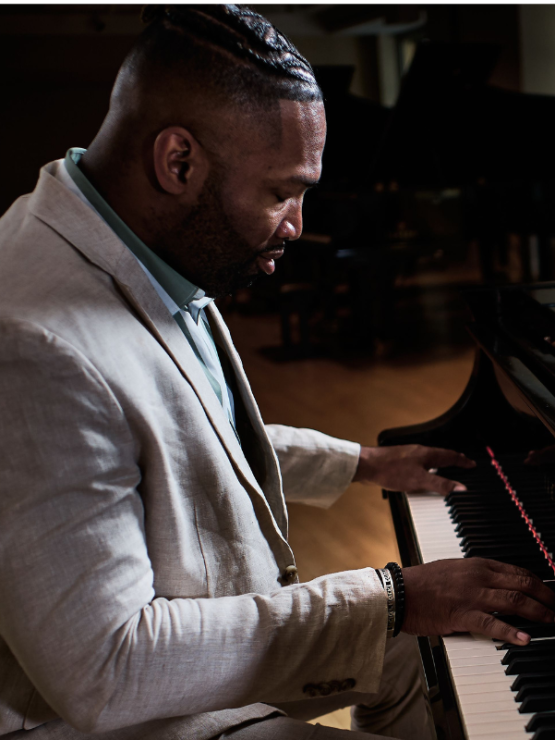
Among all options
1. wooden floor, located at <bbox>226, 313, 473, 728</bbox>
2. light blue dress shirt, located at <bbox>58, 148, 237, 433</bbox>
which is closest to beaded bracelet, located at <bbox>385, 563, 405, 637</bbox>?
light blue dress shirt, located at <bbox>58, 148, 237, 433</bbox>

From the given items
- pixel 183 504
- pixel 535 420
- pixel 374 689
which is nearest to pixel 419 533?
pixel 535 420

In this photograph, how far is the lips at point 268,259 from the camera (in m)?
1.10

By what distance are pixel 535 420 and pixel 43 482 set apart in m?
0.92

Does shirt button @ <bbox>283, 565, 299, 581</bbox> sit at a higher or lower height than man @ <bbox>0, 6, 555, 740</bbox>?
lower

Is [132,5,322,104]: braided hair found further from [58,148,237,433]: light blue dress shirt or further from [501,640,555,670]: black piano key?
[501,640,555,670]: black piano key

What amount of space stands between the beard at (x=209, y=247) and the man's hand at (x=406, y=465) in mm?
614

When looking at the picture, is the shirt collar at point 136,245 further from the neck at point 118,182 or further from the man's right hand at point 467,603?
the man's right hand at point 467,603

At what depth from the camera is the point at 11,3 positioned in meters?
9.23

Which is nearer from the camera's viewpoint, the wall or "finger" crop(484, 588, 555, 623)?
"finger" crop(484, 588, 555, 623)

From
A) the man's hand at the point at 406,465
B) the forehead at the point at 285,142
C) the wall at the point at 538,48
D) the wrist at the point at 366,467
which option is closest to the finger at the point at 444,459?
the man's hand at the point at 406,465

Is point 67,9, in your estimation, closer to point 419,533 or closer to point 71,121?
point 71,121

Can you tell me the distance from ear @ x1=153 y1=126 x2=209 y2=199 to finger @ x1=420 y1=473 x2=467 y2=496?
0.83 meters

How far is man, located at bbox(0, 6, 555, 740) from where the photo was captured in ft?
2.60

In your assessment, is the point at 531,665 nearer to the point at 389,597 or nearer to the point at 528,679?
the point at 528,679
